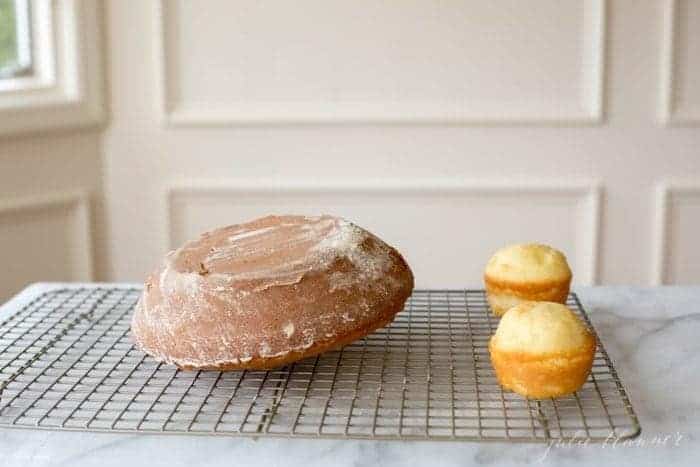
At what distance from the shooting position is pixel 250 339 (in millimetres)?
1048

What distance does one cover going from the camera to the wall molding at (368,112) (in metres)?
2.43

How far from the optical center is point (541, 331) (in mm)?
1002

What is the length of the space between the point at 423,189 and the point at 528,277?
4.23 ft

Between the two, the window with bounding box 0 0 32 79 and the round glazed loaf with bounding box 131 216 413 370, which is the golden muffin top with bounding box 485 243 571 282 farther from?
the window with bounding box 0 0 32 79

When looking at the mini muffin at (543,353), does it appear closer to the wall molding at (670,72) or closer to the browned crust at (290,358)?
the browned crust at (290,358)

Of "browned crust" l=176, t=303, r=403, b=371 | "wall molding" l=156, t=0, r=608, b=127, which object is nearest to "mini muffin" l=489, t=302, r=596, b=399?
"browned crust" l=176, t=303, r=403, b=371

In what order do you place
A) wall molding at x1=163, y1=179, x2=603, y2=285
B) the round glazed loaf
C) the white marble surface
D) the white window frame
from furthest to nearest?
1. wall molding at x1=163, y1=179, x2=603, y2=285
2. the white window frame
3. the round glazed loaf
4. the white marble surface

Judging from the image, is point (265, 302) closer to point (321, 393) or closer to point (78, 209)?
point (321, 393)

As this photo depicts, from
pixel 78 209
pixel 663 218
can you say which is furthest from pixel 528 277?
pixel 78 209

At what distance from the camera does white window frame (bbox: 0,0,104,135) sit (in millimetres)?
2375

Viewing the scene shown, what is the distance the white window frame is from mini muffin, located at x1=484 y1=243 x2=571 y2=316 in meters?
1.46

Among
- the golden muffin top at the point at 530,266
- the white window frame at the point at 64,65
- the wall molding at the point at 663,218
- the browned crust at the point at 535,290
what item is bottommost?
the wall molding at the point at 663,218

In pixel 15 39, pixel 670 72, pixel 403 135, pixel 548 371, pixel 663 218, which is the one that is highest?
pixel 15 39

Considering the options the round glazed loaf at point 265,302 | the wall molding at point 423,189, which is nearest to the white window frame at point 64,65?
the wall molding at point 423,189
